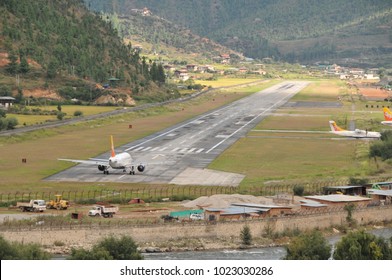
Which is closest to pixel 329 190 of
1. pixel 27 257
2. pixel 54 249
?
pixel 54 249

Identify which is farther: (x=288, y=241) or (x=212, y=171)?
(x=212, y=171)

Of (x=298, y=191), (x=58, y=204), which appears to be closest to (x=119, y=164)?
(x=298, y=191)

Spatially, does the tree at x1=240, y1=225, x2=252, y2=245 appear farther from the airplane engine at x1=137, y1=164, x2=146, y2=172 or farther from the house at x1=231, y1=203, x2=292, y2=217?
the airplane engine at x1=137, y1=164, x2=146, y2=172

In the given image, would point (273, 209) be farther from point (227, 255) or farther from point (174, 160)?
point (174, 160)

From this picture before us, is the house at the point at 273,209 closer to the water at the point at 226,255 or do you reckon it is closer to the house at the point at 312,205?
the house at the point at 312,205

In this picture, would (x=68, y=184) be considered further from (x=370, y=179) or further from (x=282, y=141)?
(x=282, y=141)

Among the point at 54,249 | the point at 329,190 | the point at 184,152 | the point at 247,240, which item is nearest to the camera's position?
the point at 54,249

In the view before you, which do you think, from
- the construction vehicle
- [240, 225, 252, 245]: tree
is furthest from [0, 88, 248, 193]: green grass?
[240, 225, 252, 245]: tree
